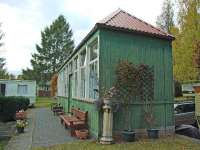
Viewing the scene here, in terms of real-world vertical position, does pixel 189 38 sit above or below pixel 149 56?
above

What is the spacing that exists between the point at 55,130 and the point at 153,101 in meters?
4.95

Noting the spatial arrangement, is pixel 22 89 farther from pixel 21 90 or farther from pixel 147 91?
pixel 147 91

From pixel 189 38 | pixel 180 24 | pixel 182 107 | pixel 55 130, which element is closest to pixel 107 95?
pixel 55 130

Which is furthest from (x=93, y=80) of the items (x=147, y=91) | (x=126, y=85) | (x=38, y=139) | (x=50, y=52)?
(x=50, y=52)

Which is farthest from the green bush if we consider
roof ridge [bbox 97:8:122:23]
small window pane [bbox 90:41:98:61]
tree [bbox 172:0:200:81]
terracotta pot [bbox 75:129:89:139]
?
tree [bbox 172:0:200:81]

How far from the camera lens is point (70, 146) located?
11023 mm

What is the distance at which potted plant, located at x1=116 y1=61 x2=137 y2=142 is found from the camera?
1243cm

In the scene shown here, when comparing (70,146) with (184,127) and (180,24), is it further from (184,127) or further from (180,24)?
(180,24)

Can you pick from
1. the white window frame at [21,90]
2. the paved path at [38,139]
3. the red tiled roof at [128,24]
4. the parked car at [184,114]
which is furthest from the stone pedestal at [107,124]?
the white window frame at [21,90]

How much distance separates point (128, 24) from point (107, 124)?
418cm

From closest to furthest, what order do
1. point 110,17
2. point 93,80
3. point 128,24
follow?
1. point 128,24
2. point 110,17
3. point 93,80

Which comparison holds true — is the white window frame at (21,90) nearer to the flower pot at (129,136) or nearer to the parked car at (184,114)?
the parked car at (184,114)

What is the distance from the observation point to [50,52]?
6406cm

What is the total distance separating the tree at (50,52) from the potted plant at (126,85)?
5083cm
